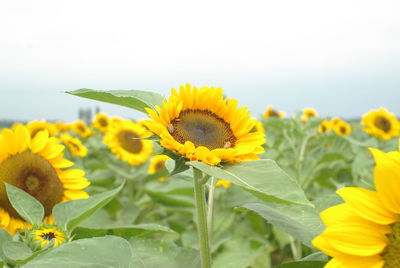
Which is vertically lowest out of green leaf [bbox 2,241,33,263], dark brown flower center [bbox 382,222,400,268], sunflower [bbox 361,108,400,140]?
sunflower [bbox 361,108,400,140]

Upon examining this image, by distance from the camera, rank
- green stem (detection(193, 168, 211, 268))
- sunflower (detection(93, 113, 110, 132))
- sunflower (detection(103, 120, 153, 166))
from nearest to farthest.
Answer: green stem (detection(193, 168, 211, 268)) → sunflower (detection(103, 120, 153, 166)) → sunflower (detection(93, 113, 110, 132))

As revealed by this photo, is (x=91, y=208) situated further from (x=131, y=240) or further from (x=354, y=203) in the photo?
(x=354, y=203)

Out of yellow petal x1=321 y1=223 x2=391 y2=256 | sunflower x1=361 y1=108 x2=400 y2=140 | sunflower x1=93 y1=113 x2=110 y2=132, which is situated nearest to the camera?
yellow petal x1=321 y1=223 x2=391 y2=256

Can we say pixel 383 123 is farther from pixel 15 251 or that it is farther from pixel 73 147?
pixel 15 251

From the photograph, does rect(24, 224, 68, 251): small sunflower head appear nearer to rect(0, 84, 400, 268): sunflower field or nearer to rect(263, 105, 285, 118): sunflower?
rect(0, 84, 400, 268): sunflower field

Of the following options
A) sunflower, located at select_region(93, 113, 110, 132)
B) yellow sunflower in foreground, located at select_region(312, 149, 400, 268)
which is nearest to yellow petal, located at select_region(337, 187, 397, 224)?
yellow sunflower in foreground, located at select_region(312, 149, 400, 268)

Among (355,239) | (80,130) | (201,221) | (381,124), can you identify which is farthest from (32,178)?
(80,130)
